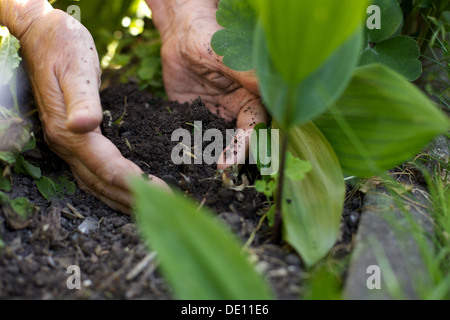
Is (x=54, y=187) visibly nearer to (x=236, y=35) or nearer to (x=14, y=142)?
(x=14, y=142)

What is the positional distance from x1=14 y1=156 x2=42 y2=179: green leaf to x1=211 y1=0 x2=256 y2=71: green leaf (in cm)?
Answer: 61

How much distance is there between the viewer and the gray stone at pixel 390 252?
2.90ft

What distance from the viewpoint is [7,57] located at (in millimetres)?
1263

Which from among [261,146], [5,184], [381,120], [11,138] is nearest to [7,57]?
[11,138]

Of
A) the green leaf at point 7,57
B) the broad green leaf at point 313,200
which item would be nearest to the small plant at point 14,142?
the green leaf at point 7,57

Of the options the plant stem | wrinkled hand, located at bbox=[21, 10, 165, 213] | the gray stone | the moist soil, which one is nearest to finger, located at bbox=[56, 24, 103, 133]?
wrinkled hand, located at bbox=[21, 10, 165, 213]

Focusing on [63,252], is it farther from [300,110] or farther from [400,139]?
[400,139]

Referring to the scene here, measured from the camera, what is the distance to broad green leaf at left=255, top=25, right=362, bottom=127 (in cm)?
82

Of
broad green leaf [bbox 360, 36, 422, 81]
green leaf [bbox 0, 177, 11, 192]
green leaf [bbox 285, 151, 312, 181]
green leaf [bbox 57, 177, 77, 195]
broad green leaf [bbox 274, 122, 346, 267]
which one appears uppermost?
broad green leaf [bbox 360, 36, 422, 81]

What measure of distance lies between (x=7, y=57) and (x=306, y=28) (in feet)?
2.95

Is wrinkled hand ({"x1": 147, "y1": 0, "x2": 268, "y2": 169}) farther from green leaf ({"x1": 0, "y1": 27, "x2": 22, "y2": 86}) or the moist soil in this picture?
green leaf ({"x1": 0, "y1": 27, "x2": 22, "y2": 86})
